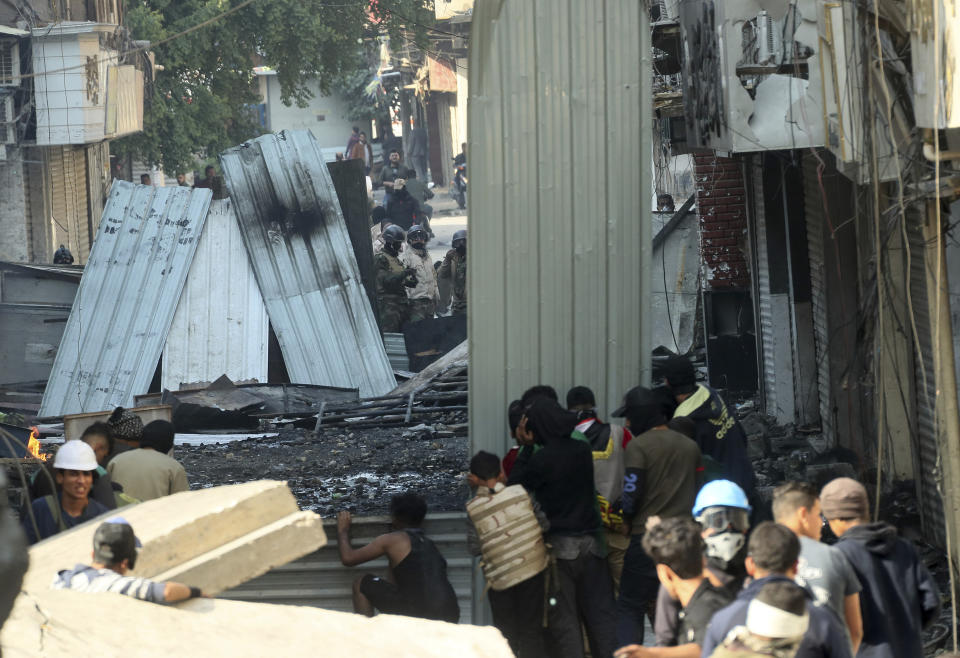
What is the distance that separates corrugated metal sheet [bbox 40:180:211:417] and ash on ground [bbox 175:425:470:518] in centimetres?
235

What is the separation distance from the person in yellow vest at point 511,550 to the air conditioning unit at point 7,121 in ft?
54.4

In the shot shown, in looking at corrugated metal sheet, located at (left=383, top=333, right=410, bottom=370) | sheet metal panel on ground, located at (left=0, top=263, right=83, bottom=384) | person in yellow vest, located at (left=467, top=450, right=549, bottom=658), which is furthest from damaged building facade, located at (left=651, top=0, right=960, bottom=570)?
sheet metal panel on ground, located at (left=0, top=263, right=83, bottom=384)

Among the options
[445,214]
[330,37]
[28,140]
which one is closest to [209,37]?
[330,37]

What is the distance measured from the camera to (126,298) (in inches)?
539

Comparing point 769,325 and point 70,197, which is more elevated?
point 70,197

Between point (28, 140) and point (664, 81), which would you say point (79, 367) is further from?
point (28, 140)

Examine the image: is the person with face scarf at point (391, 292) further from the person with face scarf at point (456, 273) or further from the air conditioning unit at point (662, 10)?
the air conditioning unit at point (662, 10)

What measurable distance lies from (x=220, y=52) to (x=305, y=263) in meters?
12.0

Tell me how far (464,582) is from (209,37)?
18.8 metres

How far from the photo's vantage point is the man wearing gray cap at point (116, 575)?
3.75m

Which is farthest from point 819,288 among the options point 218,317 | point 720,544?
point 218,317

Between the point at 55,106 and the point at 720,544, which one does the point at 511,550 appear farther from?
the point at 55,106

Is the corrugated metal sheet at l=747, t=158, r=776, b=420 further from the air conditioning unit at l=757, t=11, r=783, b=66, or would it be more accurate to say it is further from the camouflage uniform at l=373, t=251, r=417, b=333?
the camouflage uniform at l=373, t=251, r=417, b=333

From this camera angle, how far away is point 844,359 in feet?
31.0
